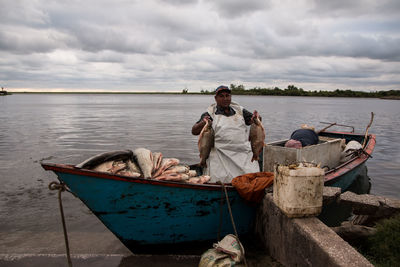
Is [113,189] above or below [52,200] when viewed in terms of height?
above

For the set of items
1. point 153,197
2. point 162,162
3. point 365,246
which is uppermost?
point 162,162

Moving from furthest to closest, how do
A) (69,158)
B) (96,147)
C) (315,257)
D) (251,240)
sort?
(96,147) → (69,158) → (251,240) → (315,257)

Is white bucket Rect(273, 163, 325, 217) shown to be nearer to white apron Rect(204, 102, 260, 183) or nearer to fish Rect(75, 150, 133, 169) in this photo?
white apron Rect(204, 102, 260, 183)

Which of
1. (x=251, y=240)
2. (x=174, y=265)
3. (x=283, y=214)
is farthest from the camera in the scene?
(x=251, y=240)

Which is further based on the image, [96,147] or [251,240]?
[96,147]

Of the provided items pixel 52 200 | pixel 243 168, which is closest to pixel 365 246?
pixel 243 168

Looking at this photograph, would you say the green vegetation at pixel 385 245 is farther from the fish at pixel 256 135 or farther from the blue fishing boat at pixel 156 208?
the fish at pixel 256 135

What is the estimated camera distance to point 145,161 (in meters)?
5.09

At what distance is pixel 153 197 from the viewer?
14.7ft

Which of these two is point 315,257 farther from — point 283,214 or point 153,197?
point 153,197

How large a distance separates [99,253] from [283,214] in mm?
3587

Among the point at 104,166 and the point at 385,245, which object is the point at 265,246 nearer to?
the point at 385,245

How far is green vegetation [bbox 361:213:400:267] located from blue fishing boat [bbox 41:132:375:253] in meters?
1.87

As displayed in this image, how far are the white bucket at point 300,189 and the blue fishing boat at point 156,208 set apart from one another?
1.07 meters
